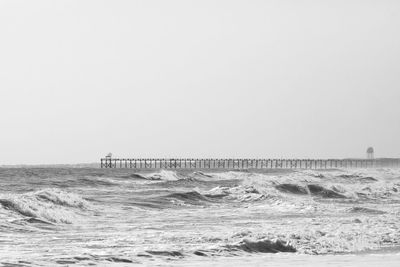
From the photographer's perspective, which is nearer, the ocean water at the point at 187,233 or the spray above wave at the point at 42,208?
the ocean water at the point at 187,233

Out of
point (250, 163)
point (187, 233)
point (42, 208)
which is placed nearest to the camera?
point (187, 233)

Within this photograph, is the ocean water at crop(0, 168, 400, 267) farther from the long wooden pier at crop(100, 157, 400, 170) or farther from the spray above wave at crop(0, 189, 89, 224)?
the long wooden pier at crop(100, 157, 400, 170)

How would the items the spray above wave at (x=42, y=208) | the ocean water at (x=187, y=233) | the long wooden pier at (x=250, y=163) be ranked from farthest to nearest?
the long wooden pier at (x=250, y=163) → the spray above wave at (x=42, y=208) → the ocean water at (x=187, y=233)

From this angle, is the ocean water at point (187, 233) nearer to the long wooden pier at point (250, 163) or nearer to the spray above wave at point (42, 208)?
the spray above wave at point (42, 208)

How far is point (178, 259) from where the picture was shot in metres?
12.5

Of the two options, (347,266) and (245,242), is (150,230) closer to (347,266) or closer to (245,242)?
(245,242)

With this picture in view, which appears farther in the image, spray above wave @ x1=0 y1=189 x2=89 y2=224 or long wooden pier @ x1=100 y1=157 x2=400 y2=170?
long wooden pier @ x1=100 y1=157 x2=400 y2=170

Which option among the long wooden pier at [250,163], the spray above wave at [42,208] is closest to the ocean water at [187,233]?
the spray above wave at [42,208]

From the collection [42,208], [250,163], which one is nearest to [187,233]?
[42,208]

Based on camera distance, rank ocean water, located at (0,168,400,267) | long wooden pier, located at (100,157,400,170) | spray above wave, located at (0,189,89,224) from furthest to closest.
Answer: long wooden pier, located at (100,157,400,170) < spray above wave, located at (0,189,89,224) < ocean water, located at (0,168,400,267)

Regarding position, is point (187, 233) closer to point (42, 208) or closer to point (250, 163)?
point (42, 208)

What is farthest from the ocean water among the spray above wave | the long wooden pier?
the long wooden pier

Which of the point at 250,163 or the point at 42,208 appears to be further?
the point at 250,163

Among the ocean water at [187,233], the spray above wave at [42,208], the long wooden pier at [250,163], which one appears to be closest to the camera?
the ocean water at [187,233]
